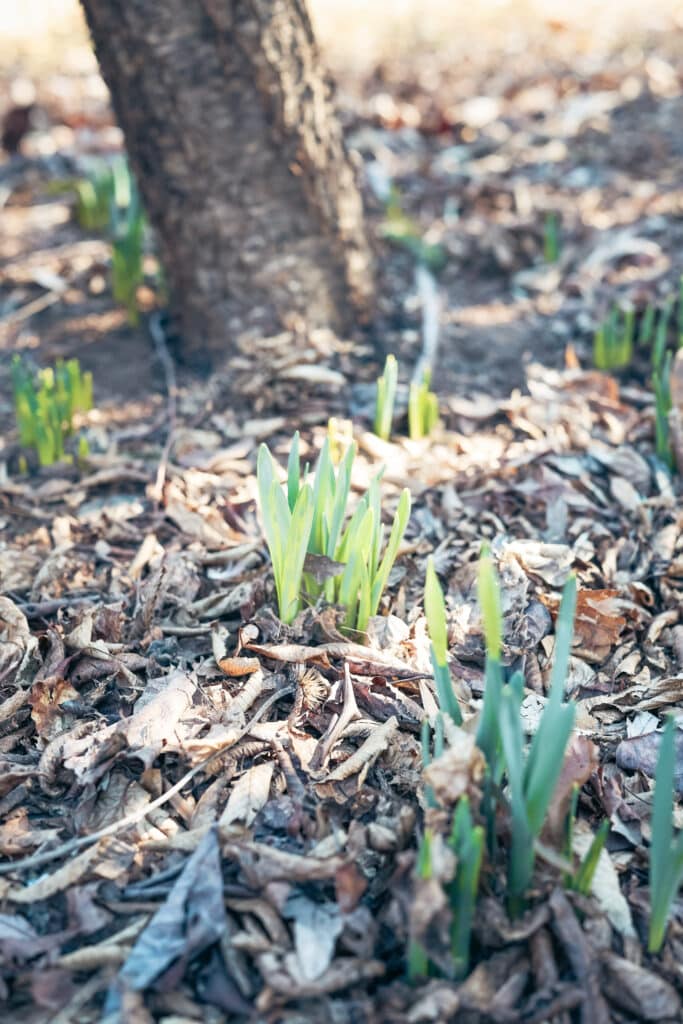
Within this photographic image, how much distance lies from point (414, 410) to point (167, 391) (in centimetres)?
88

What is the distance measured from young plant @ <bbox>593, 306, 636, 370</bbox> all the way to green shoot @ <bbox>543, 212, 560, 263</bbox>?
623 millimetres

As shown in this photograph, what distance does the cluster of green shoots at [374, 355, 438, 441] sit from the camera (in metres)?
2.33

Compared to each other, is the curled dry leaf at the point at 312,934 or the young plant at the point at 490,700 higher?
the young plant at the point at 490,700

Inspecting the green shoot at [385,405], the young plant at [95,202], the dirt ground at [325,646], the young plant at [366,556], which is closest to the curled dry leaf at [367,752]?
the dirt ground at [325,646]

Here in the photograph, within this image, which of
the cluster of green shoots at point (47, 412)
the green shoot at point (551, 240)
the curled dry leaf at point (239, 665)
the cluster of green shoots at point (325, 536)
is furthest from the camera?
the green shoot at point (551, 240)

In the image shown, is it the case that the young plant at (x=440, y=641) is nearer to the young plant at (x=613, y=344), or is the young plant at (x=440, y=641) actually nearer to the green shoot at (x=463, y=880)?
the green shoot at (x=463, y=880)

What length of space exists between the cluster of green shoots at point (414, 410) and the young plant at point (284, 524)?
679 mm

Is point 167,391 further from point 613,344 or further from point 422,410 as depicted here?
point 613,344

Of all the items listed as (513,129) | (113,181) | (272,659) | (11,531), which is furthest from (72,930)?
(513,129)

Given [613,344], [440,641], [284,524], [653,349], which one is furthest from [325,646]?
[653,349]

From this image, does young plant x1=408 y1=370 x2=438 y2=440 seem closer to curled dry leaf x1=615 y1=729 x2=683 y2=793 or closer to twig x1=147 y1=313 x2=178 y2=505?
twig x1=147 y1=313 x2=178 y2=505

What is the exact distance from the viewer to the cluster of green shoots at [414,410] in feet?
7.64

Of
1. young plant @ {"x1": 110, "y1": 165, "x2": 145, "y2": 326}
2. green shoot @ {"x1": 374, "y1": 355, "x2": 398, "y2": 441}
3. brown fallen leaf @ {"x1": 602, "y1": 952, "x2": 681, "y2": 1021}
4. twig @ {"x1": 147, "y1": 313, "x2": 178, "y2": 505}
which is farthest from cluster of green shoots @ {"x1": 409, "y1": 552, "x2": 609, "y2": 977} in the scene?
young plant @ {"x1": 110, "y1": 165, "x2": 145, "y2": 326}

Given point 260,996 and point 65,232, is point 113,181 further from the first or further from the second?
point 260,996
